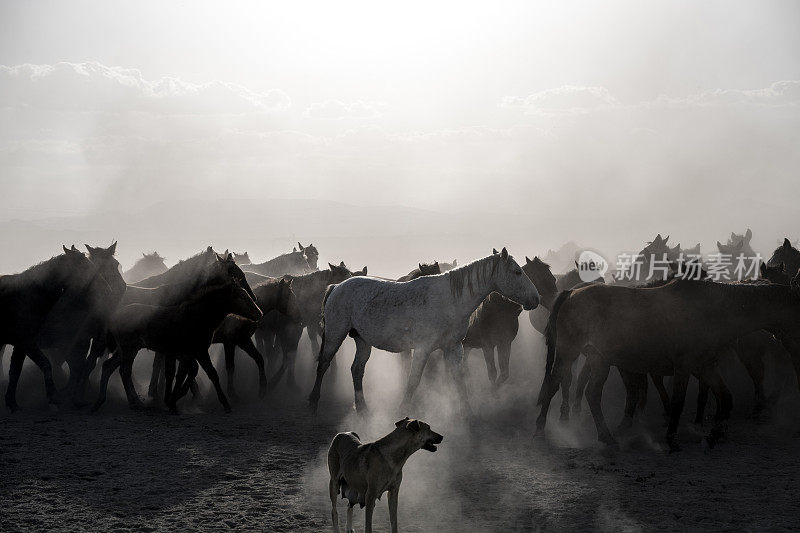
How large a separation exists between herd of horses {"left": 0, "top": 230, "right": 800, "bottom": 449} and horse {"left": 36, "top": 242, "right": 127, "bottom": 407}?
24 millimetres

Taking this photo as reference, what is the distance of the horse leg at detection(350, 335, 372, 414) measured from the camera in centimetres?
1162

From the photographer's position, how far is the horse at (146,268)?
66.4ft

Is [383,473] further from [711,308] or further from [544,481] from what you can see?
[711,308]

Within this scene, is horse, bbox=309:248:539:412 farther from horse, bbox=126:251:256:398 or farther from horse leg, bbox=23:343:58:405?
horse leg, bbox=23:343:58:405

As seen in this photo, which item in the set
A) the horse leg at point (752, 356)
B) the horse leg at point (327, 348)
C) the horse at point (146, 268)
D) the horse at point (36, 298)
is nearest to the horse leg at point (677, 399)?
the horse leg at point (752, 356)

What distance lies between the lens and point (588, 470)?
27.7 feet

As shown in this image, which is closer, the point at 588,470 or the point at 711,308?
the point at 588,470

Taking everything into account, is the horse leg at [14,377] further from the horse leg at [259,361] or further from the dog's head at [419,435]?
the dog's head at [419,435]

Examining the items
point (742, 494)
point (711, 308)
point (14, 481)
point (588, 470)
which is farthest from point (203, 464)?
point (711, 308)

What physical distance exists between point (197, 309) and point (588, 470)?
272 inches

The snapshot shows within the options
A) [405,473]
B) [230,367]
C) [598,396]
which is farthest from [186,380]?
[598,396]

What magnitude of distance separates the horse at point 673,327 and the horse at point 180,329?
5454 mm

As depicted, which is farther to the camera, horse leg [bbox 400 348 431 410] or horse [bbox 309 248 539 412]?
Result: horse [bbox 309 248 539 412]

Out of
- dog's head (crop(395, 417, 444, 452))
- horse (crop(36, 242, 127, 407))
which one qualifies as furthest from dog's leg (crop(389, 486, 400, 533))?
horse (crop(36, 242, 127, 407))
